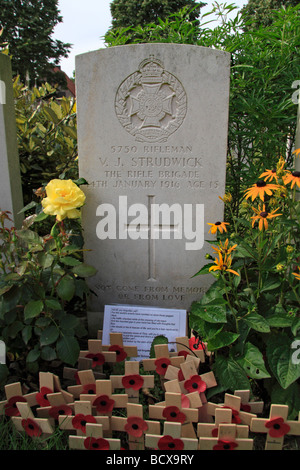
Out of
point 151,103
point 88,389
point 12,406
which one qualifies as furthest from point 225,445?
point 151,103

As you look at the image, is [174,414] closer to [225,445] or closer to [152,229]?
[225,445]

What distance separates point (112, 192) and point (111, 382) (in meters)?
1.28

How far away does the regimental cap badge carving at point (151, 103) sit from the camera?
2.29m

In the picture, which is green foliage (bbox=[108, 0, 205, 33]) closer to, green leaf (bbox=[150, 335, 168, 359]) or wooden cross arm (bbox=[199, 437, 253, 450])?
green leaf (bbox=[150, 335, 168, 359])

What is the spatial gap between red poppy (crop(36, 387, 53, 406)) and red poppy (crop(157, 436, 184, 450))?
0.62 metres

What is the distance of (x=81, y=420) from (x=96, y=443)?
129 mm

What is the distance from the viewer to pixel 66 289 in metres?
1.90

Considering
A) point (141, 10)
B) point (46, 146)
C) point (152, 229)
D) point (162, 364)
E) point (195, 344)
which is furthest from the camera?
point (141, 10)

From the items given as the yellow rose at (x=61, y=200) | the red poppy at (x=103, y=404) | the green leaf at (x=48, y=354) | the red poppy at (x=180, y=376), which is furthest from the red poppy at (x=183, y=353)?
the yellow rose at (x=61, y=200)

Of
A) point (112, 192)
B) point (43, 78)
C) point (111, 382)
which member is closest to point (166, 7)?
point (43, 78)

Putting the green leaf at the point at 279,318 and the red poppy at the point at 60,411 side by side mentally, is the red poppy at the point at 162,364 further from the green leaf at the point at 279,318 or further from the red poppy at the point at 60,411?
the green leaf at the point at 279,318

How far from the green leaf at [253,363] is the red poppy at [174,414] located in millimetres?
391

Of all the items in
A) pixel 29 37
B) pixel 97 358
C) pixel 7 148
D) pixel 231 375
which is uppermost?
pixel 29 37

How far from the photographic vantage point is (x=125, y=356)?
86.7 inches
